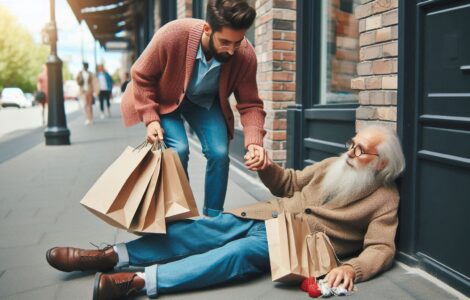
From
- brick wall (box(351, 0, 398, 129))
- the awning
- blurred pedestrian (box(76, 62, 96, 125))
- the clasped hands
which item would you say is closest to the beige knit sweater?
the clasped hands

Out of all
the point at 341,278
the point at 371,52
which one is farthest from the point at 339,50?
the point at 341,278

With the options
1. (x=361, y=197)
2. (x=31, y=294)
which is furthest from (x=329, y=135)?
(x=31, y=294)

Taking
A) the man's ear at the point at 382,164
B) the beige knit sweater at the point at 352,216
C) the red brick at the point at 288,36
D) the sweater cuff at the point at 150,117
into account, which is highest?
the red brick at the point at 288,36

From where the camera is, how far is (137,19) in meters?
24.8

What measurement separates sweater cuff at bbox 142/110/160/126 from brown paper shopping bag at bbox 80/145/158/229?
1.31 ft

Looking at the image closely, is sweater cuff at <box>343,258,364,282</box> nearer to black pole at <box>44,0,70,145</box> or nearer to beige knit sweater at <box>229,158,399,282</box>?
beige knit sweater at <box>229,158,399,282</box>

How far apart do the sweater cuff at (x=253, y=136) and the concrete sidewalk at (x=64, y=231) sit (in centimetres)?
79

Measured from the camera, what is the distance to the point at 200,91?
3.35 metres

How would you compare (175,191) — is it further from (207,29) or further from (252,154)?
(207,29)

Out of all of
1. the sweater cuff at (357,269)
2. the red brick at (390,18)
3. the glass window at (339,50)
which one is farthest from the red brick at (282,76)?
the sweater cuff at (357,269)

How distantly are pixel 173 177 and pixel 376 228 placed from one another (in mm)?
1106

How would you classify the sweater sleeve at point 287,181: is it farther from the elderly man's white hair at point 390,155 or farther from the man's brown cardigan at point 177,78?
the elderly man's white hair at point 390,155

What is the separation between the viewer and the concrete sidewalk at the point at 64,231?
2.69 metres

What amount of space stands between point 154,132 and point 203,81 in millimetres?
444
